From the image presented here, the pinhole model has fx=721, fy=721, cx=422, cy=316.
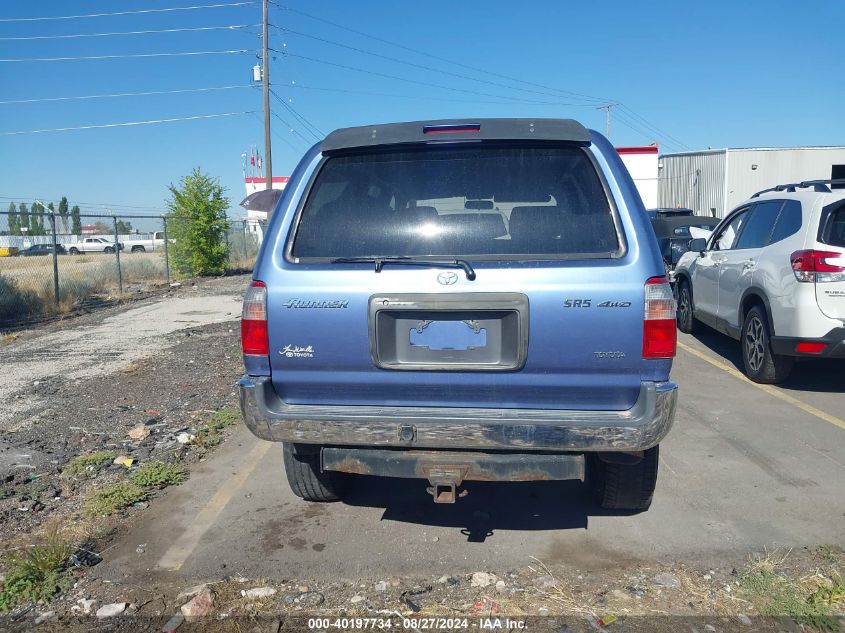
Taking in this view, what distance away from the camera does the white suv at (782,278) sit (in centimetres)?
626

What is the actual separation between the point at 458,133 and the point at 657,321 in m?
1.30

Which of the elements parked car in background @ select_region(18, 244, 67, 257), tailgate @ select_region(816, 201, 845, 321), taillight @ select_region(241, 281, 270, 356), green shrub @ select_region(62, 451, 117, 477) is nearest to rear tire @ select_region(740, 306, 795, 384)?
tailgate @ select_region(816, 201, 845, 321)

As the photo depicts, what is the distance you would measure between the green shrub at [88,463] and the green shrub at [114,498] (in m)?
0.47

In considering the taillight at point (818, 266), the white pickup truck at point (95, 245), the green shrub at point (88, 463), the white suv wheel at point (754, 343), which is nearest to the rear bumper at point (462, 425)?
the green shrub at point (88, 463)

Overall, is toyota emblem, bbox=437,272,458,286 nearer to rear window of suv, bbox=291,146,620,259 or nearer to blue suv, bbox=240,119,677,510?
blue suv, bbox=240,119,677,510

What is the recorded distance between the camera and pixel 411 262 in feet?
10.8

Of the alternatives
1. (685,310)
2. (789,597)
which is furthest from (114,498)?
(685,310)

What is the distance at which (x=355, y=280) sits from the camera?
129 inches

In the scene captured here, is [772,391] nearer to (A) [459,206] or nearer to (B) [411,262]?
(A) [459,206]

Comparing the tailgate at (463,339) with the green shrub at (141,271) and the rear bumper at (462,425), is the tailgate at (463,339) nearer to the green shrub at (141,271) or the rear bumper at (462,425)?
the rear bumper at (462,425)

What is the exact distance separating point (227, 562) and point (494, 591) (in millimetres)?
1403

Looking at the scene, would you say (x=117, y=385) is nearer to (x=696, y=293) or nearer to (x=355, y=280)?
(x=355, y=280)

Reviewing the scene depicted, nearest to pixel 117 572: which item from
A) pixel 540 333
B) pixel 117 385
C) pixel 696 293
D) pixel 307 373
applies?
pixel 307 373

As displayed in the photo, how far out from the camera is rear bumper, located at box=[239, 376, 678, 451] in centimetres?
321
